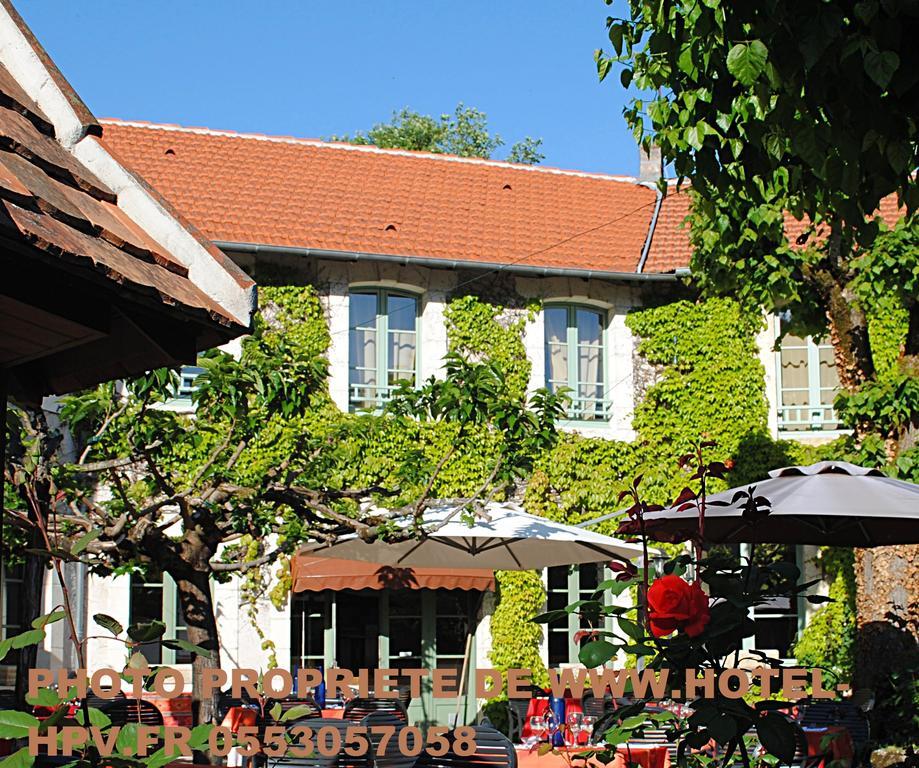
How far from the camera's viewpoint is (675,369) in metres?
17.8

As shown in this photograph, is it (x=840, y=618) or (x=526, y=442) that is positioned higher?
(x=526, y=442)

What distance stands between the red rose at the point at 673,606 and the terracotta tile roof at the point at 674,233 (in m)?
14.5

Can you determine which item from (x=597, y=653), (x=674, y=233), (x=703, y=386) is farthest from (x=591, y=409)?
(x=597, y=653)

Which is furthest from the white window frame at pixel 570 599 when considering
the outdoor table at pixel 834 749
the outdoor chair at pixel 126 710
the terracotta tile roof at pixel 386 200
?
the outdoor table at pixel 834 749

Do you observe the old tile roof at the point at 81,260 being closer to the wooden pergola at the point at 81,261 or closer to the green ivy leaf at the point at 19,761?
the wooden pergola at the point at 81,261

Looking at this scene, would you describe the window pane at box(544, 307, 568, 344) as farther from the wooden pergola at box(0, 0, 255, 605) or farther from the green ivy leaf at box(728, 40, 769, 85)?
the wooden pergola at box(0, 0, 255, 605)

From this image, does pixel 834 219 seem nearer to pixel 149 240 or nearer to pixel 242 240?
pixel 149 240

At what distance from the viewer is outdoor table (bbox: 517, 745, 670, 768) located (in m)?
6.60

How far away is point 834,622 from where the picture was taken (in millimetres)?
16969

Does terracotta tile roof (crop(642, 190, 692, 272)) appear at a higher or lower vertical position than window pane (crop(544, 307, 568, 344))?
higher

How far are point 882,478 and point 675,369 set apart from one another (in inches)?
363

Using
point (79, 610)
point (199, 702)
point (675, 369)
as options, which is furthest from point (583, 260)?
point (199, 702)

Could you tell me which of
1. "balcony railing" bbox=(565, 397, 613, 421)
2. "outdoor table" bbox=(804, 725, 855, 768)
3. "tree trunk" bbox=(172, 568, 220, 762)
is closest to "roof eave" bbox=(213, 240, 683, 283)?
"balcony railing" bbox=(565, 397, 613, 421)

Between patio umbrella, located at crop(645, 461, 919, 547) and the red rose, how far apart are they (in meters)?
3.97
